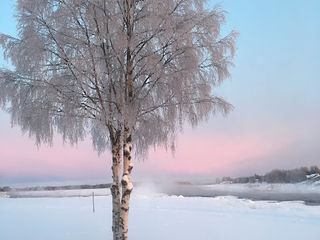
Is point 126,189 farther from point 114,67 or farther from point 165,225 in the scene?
point 165,225

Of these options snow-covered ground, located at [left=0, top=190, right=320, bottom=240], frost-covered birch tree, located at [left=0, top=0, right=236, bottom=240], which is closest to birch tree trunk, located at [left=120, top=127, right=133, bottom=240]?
frost-covered birch tree, located at [left=0, top=0, right=236, bottom=240]

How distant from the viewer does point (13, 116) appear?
27.2 ft

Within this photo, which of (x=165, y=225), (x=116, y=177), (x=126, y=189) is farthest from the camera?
(x=165, y=225)

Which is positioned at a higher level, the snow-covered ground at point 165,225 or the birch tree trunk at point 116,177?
the birch tree trunk at point 116,177

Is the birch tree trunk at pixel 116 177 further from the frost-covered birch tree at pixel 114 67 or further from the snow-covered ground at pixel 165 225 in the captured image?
the snow-covered ground at pixel 165 225

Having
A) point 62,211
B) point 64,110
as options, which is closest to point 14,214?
point 62,211

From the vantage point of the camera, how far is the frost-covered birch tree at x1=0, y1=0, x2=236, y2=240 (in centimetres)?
748

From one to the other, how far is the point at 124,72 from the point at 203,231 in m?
6.04

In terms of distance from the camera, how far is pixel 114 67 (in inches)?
315

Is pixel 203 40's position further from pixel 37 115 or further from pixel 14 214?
pixel 14 214

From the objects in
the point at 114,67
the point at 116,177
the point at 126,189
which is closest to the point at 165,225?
the point at 116,177

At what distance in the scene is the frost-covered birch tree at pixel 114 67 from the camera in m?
7.48

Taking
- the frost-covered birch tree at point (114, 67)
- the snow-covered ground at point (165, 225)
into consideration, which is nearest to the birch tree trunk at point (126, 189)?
the frost-covered birch tree at point (114, 67)

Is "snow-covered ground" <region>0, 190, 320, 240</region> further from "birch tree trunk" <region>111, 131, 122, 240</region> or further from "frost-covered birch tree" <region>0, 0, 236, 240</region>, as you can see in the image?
"frost-covered birch tree" <region>0, 0, 236, 240</region>
